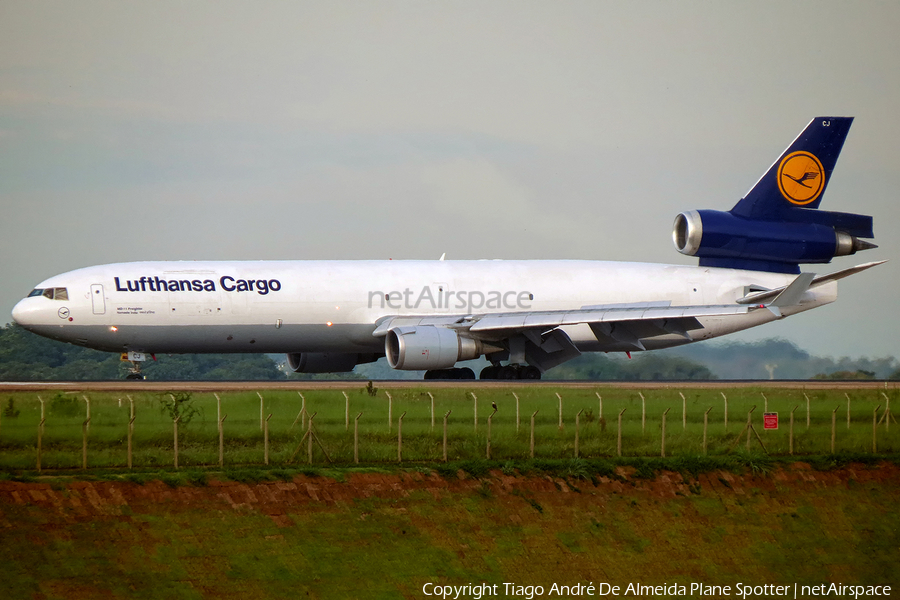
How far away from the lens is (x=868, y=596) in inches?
976

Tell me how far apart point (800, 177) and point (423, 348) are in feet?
58.2

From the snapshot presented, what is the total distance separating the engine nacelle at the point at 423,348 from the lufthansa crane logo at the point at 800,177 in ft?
50.2

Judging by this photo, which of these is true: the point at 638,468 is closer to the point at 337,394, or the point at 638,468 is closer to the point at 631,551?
the point at 631,551

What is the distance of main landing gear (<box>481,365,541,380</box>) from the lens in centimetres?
4069

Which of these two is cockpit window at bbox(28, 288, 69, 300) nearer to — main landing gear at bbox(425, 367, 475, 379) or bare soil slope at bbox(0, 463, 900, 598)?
main landing gear at bbox(425, 367, 475, 379)

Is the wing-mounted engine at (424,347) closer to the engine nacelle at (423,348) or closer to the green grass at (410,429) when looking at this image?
the engine nacelle at (423,348)

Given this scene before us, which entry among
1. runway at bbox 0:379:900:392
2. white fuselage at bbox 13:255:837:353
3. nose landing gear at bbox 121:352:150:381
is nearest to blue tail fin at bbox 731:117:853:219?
white fuselage at bbox 13:255:837:353

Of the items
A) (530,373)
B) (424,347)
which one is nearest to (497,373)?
(530,373)

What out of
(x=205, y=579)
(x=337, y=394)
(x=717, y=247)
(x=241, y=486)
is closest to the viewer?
(x=205, y=579)

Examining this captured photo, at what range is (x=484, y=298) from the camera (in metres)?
42.1

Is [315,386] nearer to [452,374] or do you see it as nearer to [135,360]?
[452,374]

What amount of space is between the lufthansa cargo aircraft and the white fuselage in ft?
0.16

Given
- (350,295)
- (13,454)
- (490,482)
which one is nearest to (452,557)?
(490,482)

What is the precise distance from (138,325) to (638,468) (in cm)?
1944
